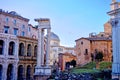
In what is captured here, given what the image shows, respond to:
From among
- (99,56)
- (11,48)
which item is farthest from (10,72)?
(99,56)

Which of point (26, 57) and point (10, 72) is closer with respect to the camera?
point (10, 72)

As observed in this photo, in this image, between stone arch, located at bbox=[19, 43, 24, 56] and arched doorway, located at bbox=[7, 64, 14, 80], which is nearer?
arched doorway, located at bbox=[7, 64, 14, 80]

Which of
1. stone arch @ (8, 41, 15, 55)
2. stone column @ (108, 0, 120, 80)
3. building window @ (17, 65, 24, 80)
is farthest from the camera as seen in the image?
building window @ (17, 65, 24, 80)

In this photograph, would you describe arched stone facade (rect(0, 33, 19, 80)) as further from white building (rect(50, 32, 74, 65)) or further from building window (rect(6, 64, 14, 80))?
white building (rect(50, 32, 74, 65))

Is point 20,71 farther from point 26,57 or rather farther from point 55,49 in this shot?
point 55,49

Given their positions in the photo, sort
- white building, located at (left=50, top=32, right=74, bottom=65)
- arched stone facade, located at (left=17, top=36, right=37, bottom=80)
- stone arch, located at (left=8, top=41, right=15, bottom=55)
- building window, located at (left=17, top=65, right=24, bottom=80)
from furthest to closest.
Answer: white building, located at (left=50, top=32, right=74, bottom=65) < building window, located at (left=17, top=65, right=24, bottom=80) < arched stone facade, located at (left=17, top=36, right=37, bottom=80) < stone arch, located at (left=8, top=41, right=15, bottom=55)

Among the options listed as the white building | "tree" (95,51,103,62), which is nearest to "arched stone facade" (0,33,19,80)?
"tree" (95,51,103,62)

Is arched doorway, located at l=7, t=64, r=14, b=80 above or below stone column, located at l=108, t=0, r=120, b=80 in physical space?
below

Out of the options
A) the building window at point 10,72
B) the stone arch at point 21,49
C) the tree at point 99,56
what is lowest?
the building window at point 10,72

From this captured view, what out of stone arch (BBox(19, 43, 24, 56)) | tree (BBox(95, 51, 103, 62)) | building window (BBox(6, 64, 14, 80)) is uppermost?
stone arch (BBox(19, 43, 24, 56))

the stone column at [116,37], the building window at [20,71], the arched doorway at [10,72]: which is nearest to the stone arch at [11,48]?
the arched doorway at [10,72]

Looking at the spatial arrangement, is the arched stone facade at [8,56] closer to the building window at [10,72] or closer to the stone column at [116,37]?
the building window at [10,72]

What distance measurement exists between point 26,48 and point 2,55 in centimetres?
623

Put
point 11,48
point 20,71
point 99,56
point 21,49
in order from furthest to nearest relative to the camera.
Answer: point 99,56 < point 21,49 < point 20,71 < point 11,48
